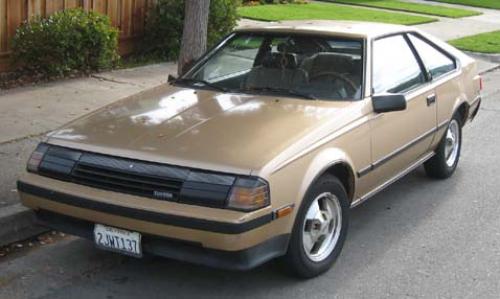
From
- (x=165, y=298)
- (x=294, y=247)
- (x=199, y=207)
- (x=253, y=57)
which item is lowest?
(x=165, y=298)

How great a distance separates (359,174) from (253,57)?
141 centimetres

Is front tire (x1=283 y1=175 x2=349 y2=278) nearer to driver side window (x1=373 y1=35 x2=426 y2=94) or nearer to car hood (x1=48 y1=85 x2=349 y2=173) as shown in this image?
car hood (x1=48 y1=85 x2=349 y2=173)

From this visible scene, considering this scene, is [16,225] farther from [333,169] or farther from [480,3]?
[480,3]

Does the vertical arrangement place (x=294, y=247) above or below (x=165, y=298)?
above

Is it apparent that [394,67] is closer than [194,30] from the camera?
Yes

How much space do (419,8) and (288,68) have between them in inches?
725

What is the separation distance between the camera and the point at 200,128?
462cm

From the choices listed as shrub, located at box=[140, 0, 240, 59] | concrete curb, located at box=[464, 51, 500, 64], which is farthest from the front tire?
concrete curb, located at box=[464, 51, 500, 64]

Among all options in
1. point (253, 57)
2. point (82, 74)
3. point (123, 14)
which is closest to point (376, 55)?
point (253, 57)

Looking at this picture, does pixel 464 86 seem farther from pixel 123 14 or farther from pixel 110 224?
pixel 123 14

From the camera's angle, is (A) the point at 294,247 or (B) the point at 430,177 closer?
(A) the point at 294,247

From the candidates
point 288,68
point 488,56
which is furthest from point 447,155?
point 488,56

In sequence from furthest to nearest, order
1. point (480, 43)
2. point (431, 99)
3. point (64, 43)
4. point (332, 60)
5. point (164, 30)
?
point (480, 43) < point (164, 30) < point (64, 43) < point (431, 99) < point (332, 60)

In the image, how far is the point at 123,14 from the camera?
11.7 metres
